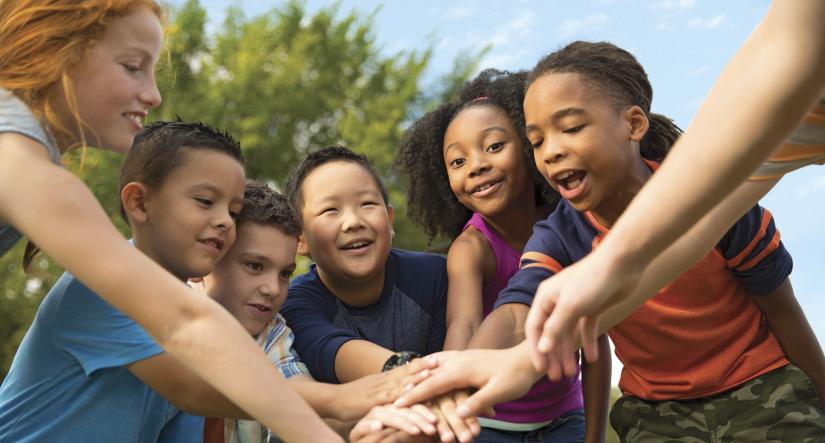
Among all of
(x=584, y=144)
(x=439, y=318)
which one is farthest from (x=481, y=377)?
(x=584, y=144)

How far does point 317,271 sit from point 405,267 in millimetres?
361

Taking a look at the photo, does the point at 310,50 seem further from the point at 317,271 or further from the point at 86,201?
the point at 86,201

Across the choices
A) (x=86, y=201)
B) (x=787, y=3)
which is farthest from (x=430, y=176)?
(x=787, y=3)

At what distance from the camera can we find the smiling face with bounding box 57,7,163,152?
8.86 ft

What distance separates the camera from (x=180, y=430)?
3203 millimetres

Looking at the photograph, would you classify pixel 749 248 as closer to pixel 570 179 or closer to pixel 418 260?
Result: pixel 570 179

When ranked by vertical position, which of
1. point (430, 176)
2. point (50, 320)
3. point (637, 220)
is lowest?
point (637, 220)

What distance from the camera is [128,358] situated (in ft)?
9.02

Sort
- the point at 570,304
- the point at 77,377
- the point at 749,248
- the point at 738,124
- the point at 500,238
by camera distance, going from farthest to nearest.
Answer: the point at 500,238 → the point at 749,248 → the point at 77,377 → the point at 570,304 → the point at 738,124

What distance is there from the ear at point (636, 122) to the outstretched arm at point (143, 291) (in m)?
1.80

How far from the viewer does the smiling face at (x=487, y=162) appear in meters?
3.94

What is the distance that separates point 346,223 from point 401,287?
1.17 feet

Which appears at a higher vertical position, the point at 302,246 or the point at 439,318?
the point at 302,246

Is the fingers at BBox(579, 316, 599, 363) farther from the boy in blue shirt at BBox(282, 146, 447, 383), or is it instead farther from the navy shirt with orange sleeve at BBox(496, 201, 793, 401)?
the boy in blue shirt at BBox(282, 146, 447, 383)
